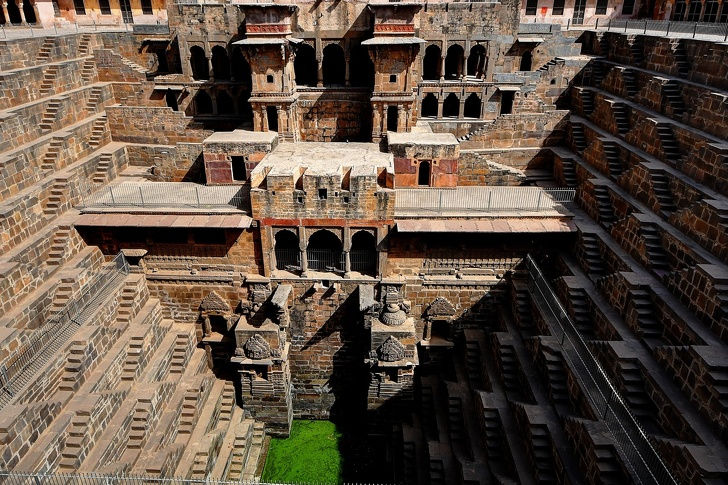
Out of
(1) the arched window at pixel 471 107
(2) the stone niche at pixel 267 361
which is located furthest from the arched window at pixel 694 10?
(2) the stone niche at pixel 267 361

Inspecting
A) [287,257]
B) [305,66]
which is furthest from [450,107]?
[287,257]

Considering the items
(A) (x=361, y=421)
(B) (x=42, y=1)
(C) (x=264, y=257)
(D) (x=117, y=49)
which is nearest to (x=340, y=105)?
(C) (x=264, y=257)

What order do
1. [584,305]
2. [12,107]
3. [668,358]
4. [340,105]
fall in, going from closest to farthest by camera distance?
[668,358], [584,305], [12,107], [340,105]

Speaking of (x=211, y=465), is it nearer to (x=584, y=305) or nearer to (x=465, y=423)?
(x=465, y=423)

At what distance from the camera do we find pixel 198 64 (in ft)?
100

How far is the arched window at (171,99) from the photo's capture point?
2986 centimetres

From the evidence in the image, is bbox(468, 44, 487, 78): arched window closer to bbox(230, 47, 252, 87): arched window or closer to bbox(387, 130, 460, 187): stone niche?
bbox(387, 130, 460, 187): stone niche

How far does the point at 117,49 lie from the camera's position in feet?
98.6

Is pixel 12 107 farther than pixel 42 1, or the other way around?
pixel 42 1

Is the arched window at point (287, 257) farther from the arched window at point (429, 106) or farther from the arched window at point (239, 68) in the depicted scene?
the arched window at point (429, 106)

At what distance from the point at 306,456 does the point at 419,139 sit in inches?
622

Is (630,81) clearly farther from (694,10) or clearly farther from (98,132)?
(98,132)

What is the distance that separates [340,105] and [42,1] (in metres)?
25.2

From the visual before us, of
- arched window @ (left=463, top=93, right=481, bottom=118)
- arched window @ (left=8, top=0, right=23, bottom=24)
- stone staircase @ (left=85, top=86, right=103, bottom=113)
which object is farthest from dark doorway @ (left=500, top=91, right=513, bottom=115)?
arched window @ (left=8, top=0, right=23, bottom=24)
